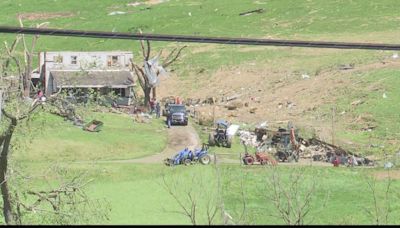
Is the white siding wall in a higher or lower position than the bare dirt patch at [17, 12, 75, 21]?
lower

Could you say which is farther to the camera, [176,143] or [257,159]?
[176,143]

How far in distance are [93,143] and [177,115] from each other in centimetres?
731

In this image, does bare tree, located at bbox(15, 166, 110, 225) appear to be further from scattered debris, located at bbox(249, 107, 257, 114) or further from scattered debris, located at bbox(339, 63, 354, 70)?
scattered debris, located at bbox(339, 63, 354, 70)

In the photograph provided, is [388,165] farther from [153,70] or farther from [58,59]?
[58,59]

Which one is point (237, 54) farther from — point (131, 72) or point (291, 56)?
point (131, 72)

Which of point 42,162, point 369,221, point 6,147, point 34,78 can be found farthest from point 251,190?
point 34,78

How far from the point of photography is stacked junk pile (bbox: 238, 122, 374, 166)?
119ft

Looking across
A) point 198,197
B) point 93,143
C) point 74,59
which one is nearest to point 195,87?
point 74,59

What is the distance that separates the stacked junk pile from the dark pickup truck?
4923mm

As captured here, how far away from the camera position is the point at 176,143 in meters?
42.9

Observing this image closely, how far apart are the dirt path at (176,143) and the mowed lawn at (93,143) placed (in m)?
0.48

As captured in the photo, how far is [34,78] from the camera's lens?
63594 millimetres

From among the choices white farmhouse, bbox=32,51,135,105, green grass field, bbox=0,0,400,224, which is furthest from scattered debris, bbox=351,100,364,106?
white farmhouse, bbox=32,51,135,105

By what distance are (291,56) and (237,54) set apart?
505 centimetres
